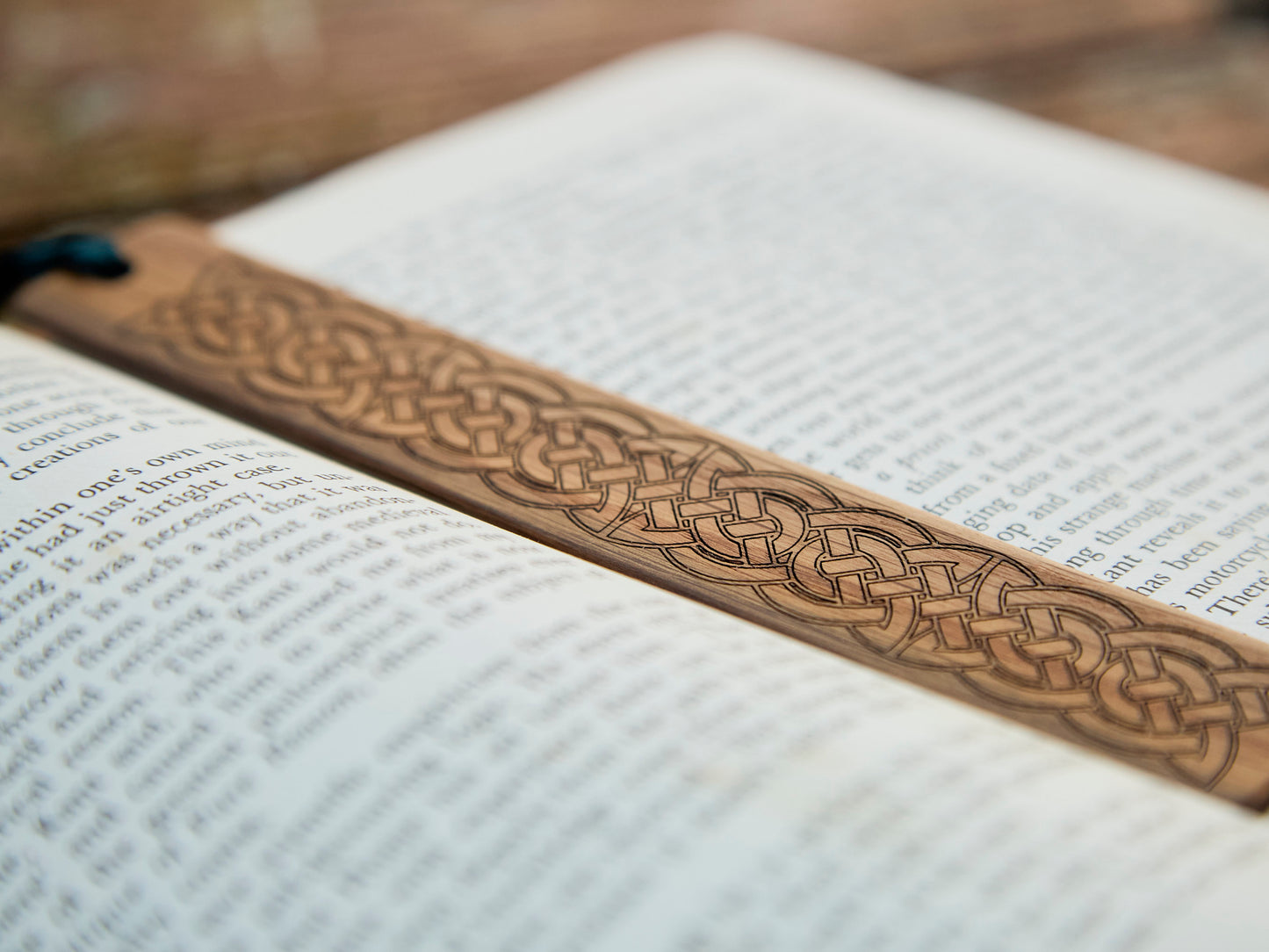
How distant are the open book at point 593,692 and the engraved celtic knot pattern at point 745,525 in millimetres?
13

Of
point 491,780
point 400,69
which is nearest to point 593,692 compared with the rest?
point 491,780

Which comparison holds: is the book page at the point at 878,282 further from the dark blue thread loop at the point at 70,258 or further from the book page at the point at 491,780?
the book page at the point at 491,780

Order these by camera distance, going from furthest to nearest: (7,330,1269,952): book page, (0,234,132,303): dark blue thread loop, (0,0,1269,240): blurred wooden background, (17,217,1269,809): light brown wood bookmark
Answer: (0,0,1269,240): blurred wooden background → (0,234,132,303): dark blue thread loop → (17,217,1269,809): light brown wood bookmark → (7,330,1269,952): book page

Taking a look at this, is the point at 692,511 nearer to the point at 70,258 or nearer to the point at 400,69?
the point at 70,258

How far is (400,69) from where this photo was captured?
1657 millimetres

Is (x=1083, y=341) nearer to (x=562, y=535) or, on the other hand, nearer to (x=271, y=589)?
(x=562, y=535)

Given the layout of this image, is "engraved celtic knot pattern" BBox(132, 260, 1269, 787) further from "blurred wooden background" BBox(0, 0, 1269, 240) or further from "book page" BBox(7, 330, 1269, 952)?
"blurred wooden background" BBox(0, 0, 1269, 240)

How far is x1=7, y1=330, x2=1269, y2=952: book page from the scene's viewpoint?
18.7 inches

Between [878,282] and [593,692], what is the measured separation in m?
0.67

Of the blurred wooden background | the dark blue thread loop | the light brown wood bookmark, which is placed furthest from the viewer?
the blurred wooden background

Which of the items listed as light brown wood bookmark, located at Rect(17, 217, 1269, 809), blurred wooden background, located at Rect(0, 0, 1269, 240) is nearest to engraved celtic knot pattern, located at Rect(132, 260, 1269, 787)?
light brown wood bookmark, located at Rect(17, 217, 1269, 809)

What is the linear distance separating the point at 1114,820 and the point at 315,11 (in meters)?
1.72

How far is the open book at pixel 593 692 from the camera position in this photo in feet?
1.57

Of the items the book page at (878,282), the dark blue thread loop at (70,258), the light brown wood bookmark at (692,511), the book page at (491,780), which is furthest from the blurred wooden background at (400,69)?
the book page at (491,780)
